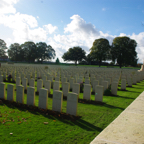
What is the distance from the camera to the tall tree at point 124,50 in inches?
1672

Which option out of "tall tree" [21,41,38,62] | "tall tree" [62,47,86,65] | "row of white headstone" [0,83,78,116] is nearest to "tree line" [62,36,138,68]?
"tall tree" [62,47,86,65]

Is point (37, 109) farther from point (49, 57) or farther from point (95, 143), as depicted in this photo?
point (49, 57)

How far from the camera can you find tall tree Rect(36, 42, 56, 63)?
67.2m

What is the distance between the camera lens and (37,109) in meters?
4.24

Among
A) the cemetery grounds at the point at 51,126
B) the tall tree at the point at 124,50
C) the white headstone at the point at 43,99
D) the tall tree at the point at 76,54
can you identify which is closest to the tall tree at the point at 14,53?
the tall tree at the point at 76,54

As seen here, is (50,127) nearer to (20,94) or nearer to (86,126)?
(86,126)

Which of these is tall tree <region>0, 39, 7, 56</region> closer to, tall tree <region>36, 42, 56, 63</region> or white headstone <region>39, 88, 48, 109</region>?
tall tree <region>36, 42, 56, 63</region>

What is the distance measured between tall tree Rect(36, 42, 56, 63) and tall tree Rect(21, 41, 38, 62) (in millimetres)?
2014

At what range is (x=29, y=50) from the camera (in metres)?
67.0

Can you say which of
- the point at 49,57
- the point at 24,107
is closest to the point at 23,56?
the point at 49,57

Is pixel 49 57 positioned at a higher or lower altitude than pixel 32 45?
lower

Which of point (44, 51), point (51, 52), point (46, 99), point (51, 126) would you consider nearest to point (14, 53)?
point (44, 51)

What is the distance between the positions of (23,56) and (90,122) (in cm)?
6909

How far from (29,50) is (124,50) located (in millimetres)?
45992
